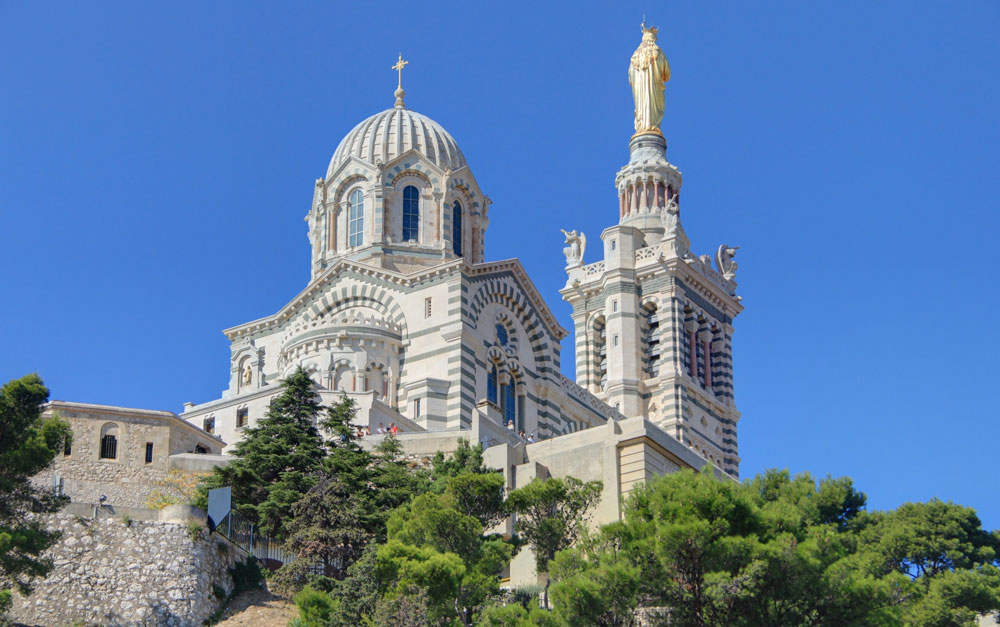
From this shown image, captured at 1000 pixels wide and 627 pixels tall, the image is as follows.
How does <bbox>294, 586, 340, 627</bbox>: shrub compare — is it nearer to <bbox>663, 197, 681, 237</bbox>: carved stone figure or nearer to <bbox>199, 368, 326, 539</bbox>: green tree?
<bbox>199, 368, 326, 539</bbox>: green tree

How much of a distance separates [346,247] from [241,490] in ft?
66.5

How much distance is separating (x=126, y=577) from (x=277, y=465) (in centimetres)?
533

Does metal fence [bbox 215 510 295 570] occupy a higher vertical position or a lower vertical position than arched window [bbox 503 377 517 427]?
lower

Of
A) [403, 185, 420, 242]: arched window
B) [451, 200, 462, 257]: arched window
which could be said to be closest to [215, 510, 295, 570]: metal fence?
[403, 185, 420, 242]: arched window

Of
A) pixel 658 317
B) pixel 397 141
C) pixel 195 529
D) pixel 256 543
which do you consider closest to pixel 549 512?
pixel 256 543

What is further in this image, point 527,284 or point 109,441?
point 527,284

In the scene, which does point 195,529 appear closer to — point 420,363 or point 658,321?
point 420,363

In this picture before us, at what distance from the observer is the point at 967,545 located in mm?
43156

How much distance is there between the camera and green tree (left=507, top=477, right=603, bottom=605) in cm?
3656

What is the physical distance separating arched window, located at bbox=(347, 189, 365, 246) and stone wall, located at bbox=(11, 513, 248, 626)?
74.7 feet

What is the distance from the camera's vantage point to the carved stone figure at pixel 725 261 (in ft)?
257

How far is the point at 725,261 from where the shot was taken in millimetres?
78625

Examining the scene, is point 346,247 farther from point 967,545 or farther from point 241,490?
point 967,545

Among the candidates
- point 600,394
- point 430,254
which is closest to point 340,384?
point 430,254
